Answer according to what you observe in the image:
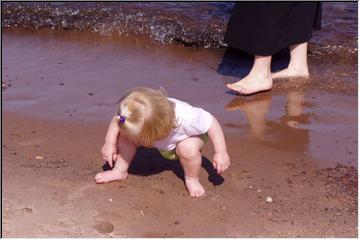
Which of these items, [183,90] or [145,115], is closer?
[145,115]

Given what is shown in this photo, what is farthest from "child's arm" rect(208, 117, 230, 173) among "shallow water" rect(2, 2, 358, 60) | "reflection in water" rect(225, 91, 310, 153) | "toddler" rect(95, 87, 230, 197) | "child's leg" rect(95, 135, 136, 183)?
"shallow water" rect(2, 2, 358, 60)

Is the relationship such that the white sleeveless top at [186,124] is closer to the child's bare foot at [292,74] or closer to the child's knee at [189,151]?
the child's knee at [189,151]

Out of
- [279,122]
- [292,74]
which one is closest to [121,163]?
[279,122]

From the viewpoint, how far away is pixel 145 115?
2.60 metres

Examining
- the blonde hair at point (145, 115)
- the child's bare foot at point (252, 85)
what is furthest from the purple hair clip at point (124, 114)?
the child's bare foot at point (252, 85)

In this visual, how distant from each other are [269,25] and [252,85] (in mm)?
419

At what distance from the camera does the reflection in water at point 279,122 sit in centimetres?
327

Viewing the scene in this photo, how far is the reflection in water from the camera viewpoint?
327cm

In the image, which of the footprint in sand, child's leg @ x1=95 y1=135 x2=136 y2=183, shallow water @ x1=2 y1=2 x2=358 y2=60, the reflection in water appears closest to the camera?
the footprint in sand

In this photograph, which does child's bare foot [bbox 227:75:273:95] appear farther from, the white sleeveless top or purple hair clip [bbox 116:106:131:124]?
purple hair clip [bbox 116:106:131:124]

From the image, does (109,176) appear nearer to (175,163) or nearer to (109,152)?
(109,152)

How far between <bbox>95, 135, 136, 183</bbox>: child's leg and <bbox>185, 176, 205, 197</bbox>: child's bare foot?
1.02 ft

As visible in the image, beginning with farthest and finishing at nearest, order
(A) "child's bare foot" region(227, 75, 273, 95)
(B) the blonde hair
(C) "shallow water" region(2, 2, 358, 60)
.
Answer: (C) "shallow water" region(2, 2, 358, 60), (A) "child's bare foot" region(227, 75, 273, 95), (B) the blonde hair

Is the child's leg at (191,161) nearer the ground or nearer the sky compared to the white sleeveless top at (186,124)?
nearer the ground
